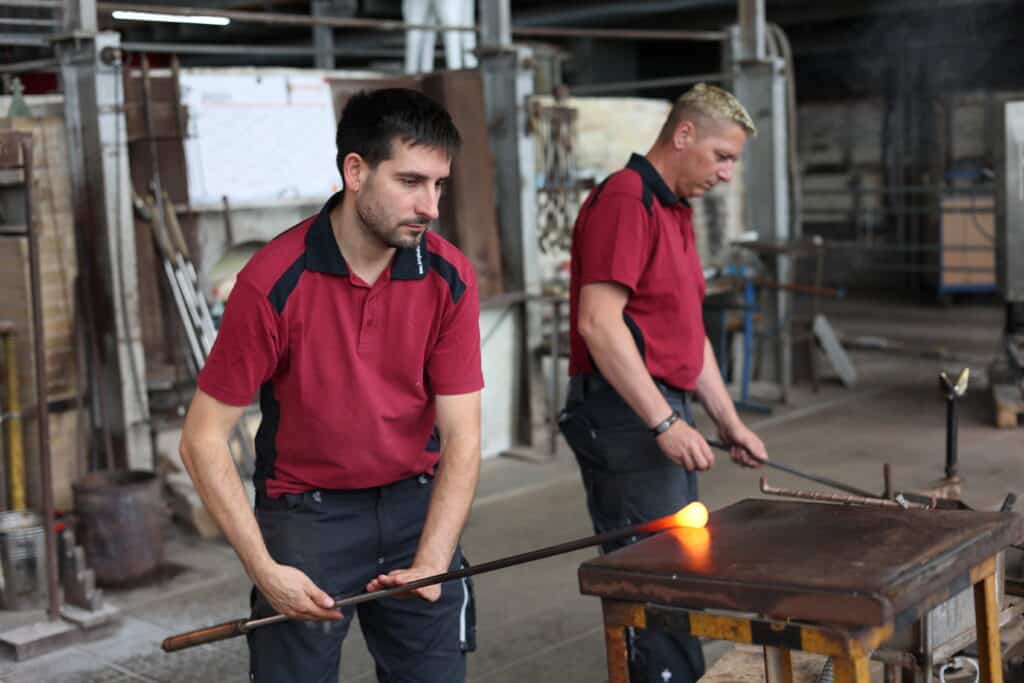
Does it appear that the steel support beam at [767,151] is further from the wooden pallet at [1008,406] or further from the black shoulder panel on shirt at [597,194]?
the black shoulder panel on shirt at [597,194]

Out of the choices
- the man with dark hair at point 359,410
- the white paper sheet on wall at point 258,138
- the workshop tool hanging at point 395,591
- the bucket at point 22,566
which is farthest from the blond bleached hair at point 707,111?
the white paper sheet on wall at point 258,138

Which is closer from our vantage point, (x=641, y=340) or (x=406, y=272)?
(x=406, y=272)

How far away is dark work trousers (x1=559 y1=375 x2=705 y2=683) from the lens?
3.26m

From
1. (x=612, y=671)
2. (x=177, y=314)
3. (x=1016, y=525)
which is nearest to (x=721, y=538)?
(x=612, y=671)

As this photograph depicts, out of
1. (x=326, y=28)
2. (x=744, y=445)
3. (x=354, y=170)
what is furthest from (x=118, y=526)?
(x=326, y=28)

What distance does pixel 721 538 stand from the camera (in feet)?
8.15

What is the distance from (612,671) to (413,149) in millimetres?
1077

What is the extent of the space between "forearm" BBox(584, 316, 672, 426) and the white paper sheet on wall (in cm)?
312

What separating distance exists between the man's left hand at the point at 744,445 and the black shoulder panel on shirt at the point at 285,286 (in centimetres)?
153

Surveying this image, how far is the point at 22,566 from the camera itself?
4.70 meters

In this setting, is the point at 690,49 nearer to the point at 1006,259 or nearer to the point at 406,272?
the point at 1006,259

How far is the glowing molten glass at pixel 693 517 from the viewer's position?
264cm

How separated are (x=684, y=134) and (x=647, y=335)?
1.80 ft

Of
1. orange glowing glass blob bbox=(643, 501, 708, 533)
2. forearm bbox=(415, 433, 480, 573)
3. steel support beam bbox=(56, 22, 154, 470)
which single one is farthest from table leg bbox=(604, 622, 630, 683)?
steel support beam bbox=(56, 22, 154, 470)
